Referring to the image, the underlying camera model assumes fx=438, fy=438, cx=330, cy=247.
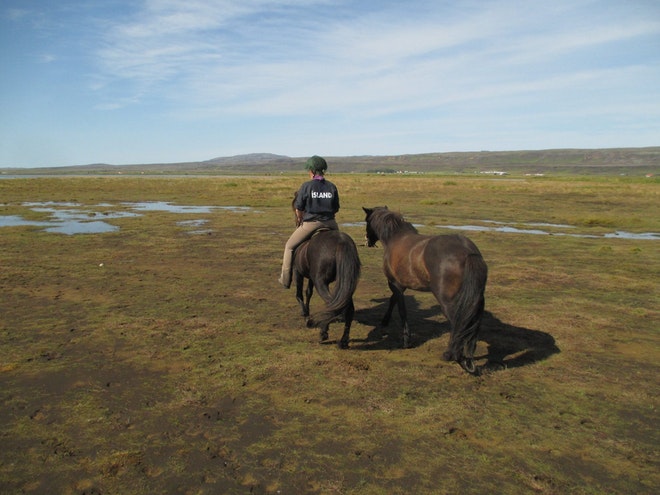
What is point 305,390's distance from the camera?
5.07 meters

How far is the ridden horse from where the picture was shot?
616cm

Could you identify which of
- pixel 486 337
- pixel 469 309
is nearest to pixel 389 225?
pixel 469 309

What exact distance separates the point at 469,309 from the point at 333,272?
81.9 inches

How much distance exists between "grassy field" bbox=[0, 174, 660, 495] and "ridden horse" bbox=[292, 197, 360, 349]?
480 mm

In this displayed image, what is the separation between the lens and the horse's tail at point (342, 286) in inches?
241

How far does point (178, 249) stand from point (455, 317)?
1060cm

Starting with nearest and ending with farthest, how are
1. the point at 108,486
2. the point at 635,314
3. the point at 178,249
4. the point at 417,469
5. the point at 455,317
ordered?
1. the point at 108,486
2. the point at 417,469
3. the point at 455,317
4. the point at 635,314
5. the point at 178,249

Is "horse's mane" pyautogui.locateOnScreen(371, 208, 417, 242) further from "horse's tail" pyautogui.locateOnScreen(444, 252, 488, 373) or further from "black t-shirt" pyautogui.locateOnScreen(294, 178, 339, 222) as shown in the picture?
"horse's tail" pyautogui.locateOnScreen(444, 252, 488, 373)

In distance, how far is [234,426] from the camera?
4.31 metres

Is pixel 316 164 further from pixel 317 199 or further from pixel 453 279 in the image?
pixel 453 279

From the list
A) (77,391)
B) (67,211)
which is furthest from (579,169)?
(77,391)

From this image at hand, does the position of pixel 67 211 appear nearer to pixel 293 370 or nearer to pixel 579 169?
pixel 293 370

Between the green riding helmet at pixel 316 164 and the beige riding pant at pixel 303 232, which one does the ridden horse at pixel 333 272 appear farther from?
the green riding helmet at pixel 316 164

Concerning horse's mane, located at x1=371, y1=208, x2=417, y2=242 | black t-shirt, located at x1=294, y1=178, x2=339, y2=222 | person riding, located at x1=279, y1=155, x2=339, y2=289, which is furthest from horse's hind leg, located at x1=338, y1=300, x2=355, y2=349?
black t-shirt, located at x1=294, y1=178, x2=339, y2=222
